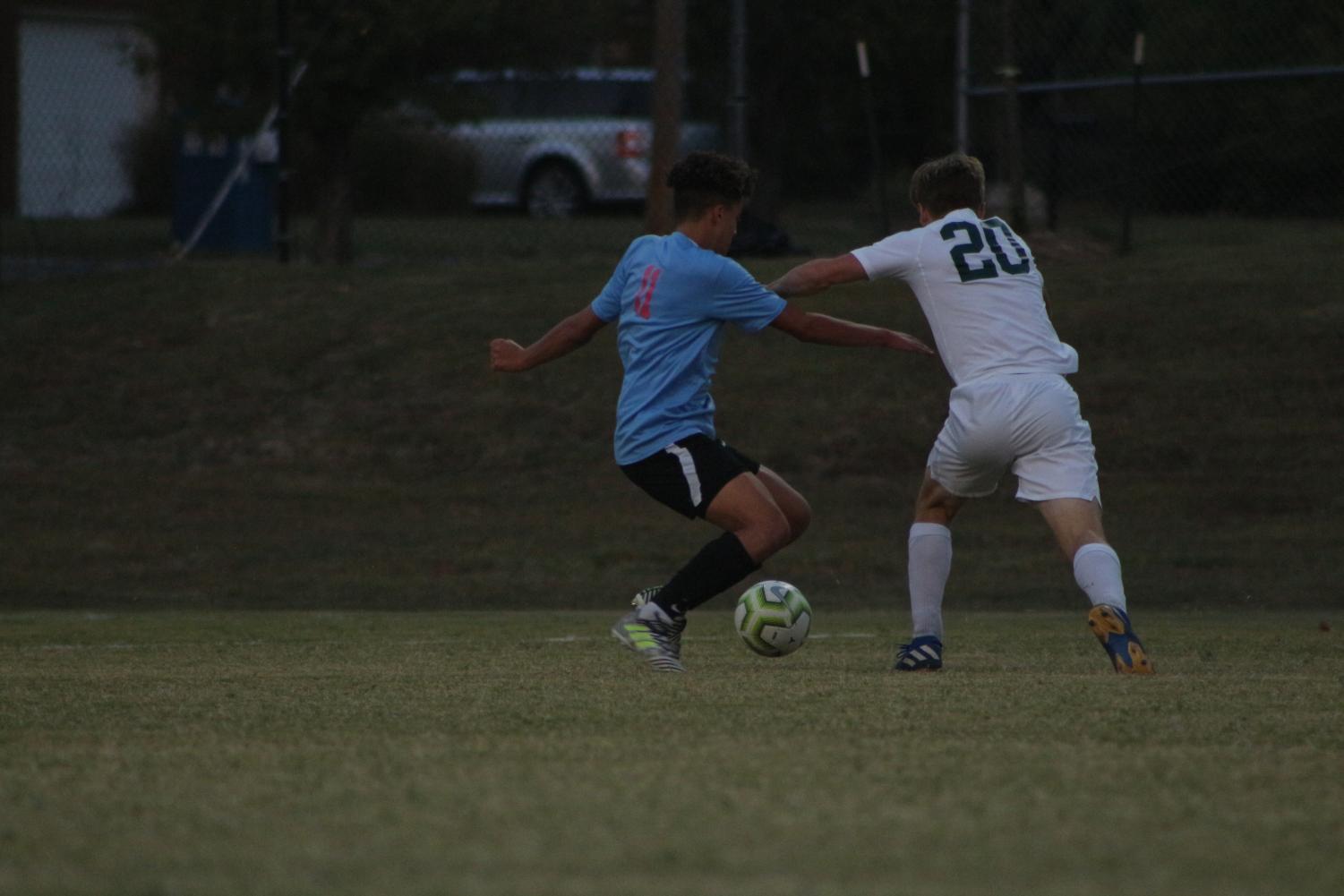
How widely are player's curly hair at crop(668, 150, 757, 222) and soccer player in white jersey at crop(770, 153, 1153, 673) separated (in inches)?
15.7

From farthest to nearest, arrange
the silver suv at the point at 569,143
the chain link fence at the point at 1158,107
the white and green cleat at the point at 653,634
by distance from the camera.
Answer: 1. the silver suv at the point at 569,143
2. the chain link fence at the point at 1158,107
3. the white and green cleat at the point at 653,634

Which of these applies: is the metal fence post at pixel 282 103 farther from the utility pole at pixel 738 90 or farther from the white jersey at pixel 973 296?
the white jersey at pixel 973 296

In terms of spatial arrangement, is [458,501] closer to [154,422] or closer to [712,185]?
[154,422]

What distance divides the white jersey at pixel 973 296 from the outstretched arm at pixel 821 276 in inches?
1.5

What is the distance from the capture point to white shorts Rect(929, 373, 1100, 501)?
22.0 ft

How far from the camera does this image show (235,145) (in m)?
21.9

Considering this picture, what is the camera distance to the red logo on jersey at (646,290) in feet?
23.1

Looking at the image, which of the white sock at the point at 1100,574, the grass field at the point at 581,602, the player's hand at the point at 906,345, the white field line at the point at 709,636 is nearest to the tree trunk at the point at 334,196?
the grass field at the point at 581,602

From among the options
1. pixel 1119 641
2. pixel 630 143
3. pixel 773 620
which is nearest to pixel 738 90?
pixel 630 143

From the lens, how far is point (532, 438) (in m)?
15.4

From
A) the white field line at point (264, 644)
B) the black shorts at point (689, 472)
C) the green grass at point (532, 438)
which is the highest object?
the black shorts at point (689, 472)

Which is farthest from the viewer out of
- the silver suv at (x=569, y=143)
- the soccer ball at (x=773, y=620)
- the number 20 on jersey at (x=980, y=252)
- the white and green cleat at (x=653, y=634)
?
the silver suv at (x=569, y=143)

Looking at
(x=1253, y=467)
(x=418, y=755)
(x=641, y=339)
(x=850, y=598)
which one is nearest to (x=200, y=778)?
(x=418, y=755)

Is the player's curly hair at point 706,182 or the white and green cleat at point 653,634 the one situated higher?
the player's curly hair at point 706,182
